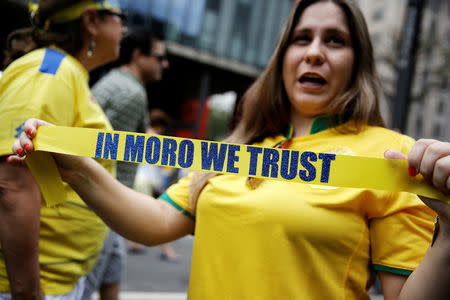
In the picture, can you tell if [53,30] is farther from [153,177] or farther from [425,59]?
[425,59]

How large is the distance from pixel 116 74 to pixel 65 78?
153cm

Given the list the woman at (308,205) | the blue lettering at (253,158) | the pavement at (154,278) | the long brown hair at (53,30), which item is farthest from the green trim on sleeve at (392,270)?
the pavement at (154,278)

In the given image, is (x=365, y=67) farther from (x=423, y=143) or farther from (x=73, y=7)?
(x=73, y=7)

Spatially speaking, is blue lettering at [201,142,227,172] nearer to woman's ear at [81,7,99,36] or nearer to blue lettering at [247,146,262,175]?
blue lettering at [247,146,262,175]

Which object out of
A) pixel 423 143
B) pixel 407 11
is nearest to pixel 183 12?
pixel 407 11

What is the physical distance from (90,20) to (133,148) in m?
0.91

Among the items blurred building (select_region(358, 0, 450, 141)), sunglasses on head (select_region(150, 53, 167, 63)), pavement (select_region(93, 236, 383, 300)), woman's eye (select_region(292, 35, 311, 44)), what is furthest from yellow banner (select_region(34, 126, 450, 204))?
blurred building (select_region(358, 0, 450, 141))

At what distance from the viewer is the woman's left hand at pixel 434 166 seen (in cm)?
85

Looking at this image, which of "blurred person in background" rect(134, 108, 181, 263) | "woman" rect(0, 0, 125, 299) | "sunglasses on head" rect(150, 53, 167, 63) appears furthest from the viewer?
"blurred person in background" rect(134, 108, 181, 263)

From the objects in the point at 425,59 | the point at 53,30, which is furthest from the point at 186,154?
the point at 425,59

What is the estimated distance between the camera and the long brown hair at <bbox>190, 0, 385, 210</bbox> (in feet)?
4.53

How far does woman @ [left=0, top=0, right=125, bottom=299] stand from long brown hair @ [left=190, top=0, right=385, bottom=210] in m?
0.56

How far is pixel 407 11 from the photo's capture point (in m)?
4.82

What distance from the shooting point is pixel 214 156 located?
1112 millimetres
